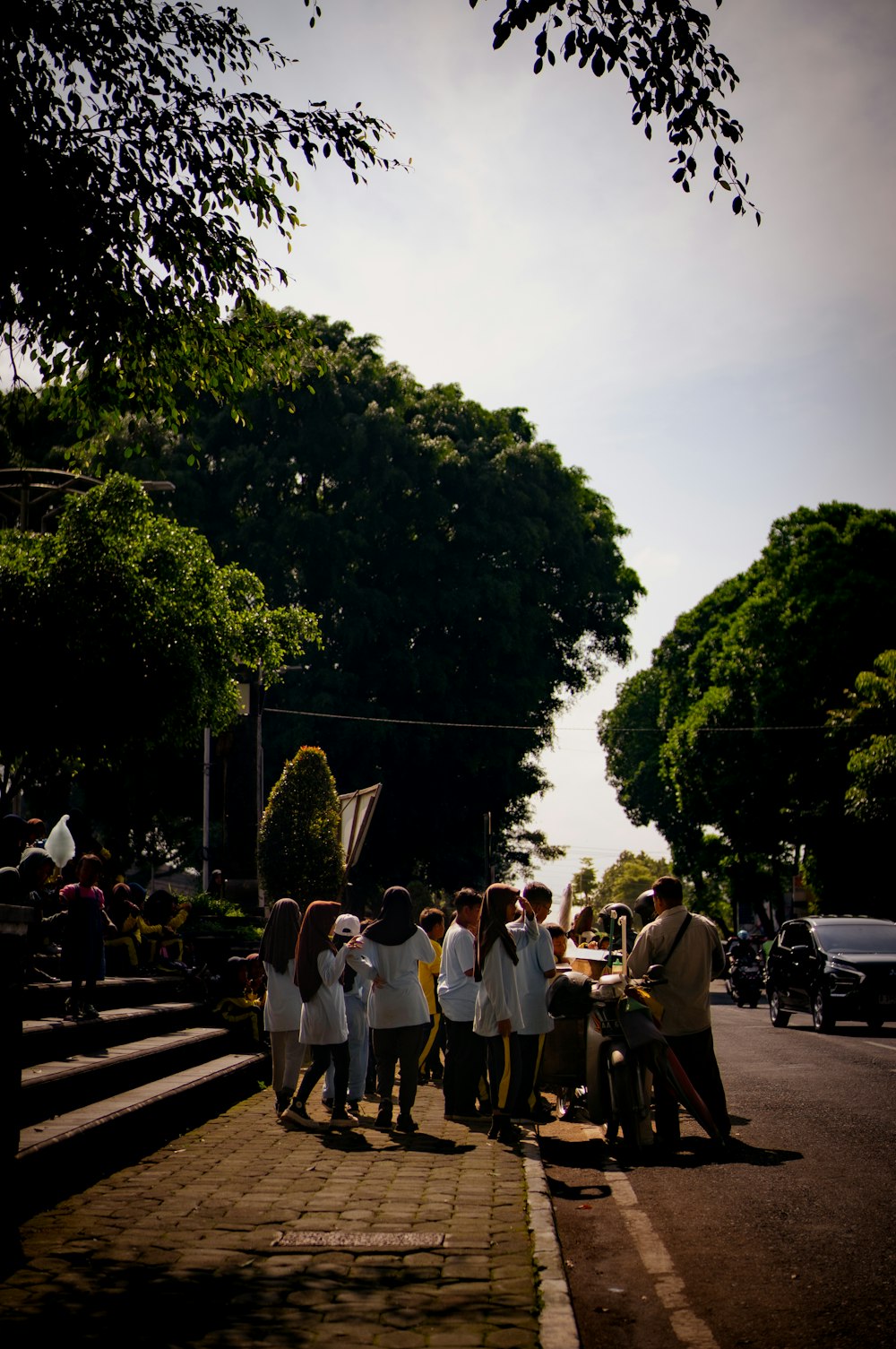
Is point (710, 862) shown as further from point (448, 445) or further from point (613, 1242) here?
point (613, 1242)

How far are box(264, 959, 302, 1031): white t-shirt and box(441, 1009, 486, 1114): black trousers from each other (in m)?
1.24

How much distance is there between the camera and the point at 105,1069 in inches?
409

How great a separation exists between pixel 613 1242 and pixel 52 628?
46.7ft

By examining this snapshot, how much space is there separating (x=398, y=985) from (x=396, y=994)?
76mm

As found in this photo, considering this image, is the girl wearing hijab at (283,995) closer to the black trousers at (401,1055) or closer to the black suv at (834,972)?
the black trousers at (401,1055)

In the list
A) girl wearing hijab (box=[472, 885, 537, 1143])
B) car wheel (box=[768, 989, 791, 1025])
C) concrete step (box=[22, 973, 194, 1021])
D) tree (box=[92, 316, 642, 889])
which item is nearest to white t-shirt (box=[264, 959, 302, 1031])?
girl wearing hijab (box=[472, 885, 537, 1143])

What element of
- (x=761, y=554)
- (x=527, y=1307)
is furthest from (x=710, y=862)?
(x=527, y=1307)

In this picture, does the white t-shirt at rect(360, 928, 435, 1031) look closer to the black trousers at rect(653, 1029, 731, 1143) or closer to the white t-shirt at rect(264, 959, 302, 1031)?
the white t-shirt at rect(264, 959, 302, 1031)

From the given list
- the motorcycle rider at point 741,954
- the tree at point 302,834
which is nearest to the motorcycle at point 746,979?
the motorcycle rider at point 741,954

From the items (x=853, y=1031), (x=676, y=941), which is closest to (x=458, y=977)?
(x=676, y=941)

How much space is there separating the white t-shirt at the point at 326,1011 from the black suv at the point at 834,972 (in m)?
12.4

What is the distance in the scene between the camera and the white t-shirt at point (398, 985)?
37.9ft

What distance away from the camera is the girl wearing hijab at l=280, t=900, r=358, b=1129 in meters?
11.5

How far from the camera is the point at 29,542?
20.3m
